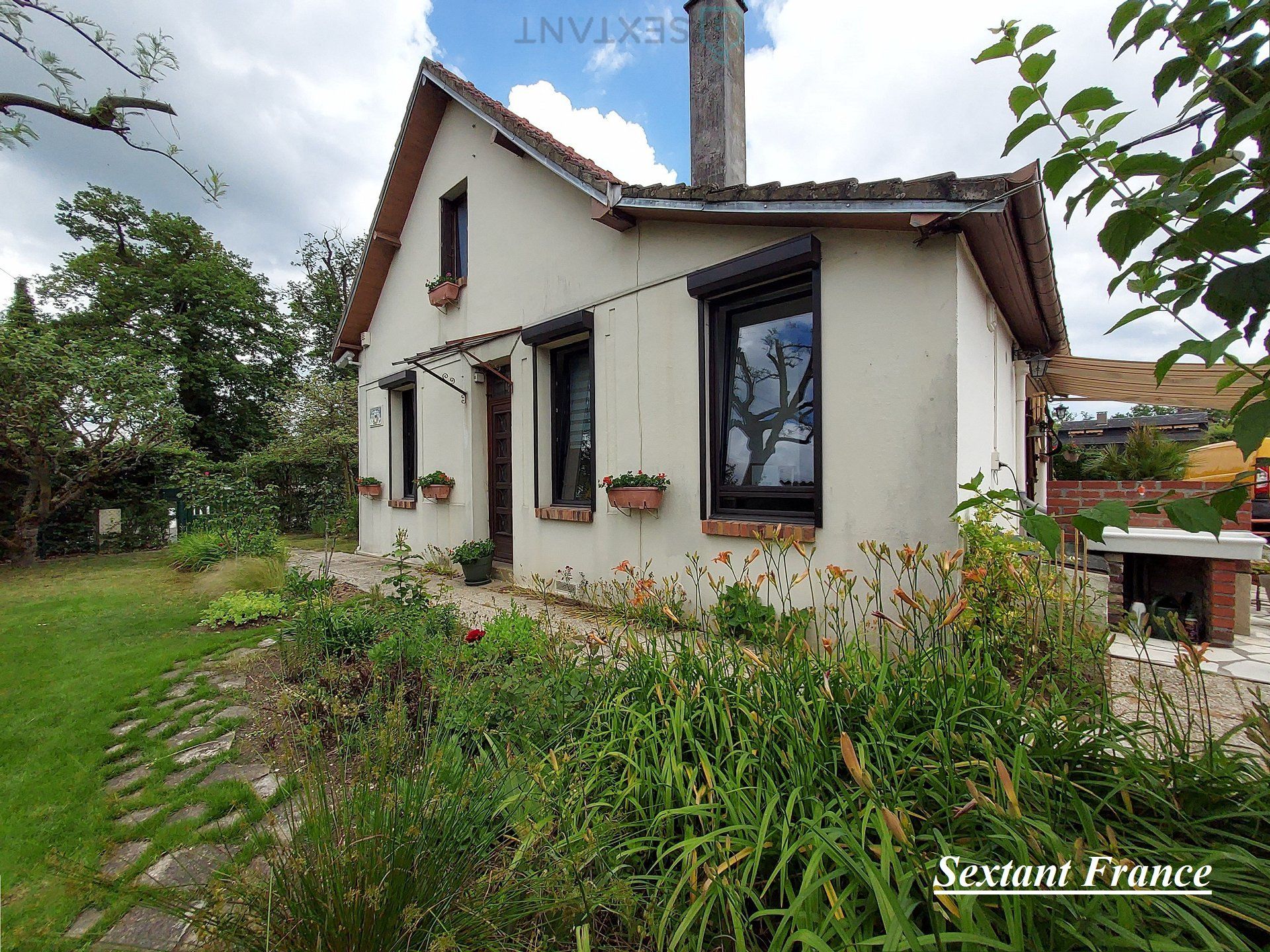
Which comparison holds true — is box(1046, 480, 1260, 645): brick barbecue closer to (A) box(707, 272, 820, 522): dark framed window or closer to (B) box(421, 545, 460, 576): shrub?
(A) box(707, 272, 820, 522): dark framed window

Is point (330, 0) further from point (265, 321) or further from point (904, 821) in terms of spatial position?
point (265, 321)

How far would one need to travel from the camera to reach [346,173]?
12.6 m

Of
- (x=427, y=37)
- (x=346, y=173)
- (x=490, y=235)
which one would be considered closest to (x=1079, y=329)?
(x=490, y=235)

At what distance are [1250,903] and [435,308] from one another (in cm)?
876

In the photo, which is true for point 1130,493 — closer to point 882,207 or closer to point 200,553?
point 882,207

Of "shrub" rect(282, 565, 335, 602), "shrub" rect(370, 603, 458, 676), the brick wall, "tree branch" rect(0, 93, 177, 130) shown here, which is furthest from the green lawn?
the brick wall

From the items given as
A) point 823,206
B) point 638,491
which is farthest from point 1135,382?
point 638,491

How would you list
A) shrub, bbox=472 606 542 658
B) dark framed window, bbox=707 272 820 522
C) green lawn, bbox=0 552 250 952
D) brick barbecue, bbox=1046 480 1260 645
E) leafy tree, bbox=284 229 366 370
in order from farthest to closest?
leafy tree, bbox=284 229 366 370 → dark framed window, bbox=707 272 820 522 → brick barbecue, bbox=1046 480 1260 645 → shrub, bbox=472 606 542 658 → green lawn, bbox=0 552 250 952

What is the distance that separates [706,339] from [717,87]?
306 cm

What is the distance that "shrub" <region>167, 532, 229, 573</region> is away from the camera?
7910mm

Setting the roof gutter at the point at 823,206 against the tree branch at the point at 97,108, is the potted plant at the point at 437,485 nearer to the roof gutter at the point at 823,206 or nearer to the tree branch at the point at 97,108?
the roof gutter at the point at 823,206

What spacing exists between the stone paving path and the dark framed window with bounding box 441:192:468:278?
6400 mm

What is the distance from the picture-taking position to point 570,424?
611 cm

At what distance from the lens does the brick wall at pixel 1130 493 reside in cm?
427
